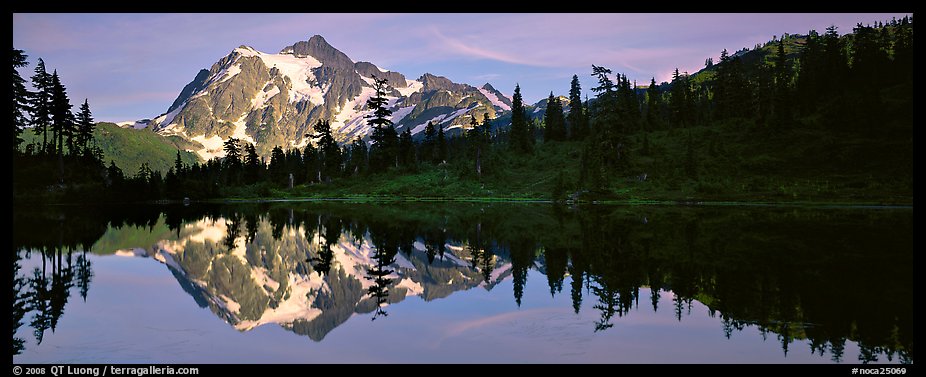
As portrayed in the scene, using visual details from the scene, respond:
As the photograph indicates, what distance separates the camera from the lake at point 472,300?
12555mm

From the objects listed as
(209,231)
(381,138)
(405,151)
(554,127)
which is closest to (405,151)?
(405,151)

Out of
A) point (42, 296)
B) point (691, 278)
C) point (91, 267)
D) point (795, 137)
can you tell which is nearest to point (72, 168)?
point (91, 267)

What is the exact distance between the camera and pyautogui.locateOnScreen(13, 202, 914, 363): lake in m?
12.6

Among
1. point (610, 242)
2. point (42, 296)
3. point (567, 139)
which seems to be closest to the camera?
point (42, 296)

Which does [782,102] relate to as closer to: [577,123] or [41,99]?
[577,123]

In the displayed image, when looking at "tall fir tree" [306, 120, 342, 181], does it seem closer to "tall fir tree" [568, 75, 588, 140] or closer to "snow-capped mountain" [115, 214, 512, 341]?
"tall fir tree" [568, 75, 588, 140]

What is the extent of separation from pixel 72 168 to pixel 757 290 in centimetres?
9785

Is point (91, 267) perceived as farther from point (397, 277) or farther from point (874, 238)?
point (874, 238)

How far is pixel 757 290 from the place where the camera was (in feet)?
59.6

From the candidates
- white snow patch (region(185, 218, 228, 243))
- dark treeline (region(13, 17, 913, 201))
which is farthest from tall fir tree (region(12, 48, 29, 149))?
white snow patch (region(185, 218, 228, 243))

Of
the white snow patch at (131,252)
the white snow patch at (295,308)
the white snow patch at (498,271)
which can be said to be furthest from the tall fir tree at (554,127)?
the white snow patch at (295,308)

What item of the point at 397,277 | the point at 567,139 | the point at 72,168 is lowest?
the point at 397,277

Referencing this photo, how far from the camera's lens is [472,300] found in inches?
720

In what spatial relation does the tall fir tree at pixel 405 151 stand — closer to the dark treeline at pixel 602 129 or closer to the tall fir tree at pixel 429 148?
the dark treeline at pixel 602 129
